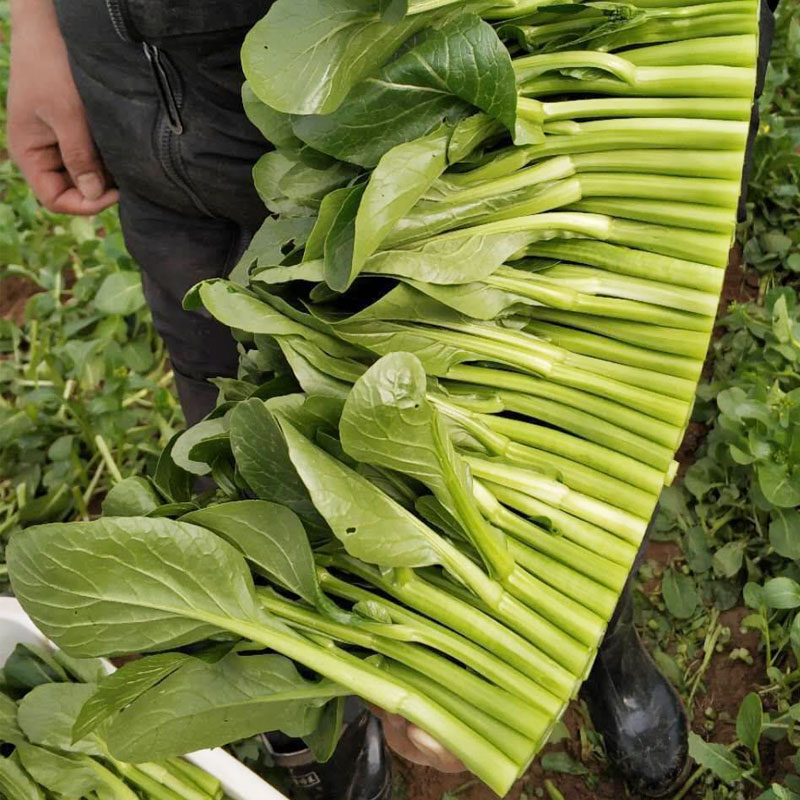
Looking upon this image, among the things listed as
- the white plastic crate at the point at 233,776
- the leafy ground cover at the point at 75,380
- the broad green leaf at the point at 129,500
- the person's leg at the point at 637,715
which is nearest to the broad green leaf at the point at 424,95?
the broad green leaf at the point at 129,500

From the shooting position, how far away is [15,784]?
1275 millimetres

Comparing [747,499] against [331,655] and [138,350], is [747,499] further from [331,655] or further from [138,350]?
[138,350]

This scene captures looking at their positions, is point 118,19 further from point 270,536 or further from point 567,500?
point 567,500

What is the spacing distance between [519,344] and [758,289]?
1.64m

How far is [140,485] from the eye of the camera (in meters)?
0.95

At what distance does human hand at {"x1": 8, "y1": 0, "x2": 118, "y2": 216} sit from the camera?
4.20ft

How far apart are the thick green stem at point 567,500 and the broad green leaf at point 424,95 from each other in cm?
35

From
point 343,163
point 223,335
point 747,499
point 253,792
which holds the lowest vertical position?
point 747,499

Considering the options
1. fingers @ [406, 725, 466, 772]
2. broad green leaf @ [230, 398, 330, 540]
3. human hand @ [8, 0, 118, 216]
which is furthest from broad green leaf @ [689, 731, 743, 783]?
human hand @ [8, 0, 118, 216]

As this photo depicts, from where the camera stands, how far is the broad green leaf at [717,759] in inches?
56.4

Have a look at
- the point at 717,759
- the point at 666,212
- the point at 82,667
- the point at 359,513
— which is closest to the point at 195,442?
the point at 359,513

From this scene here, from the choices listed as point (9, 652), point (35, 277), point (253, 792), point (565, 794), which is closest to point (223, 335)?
point (9, 652)

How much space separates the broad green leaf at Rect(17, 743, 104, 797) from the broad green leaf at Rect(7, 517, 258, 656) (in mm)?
506

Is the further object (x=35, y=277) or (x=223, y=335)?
(x=35, y=277)
